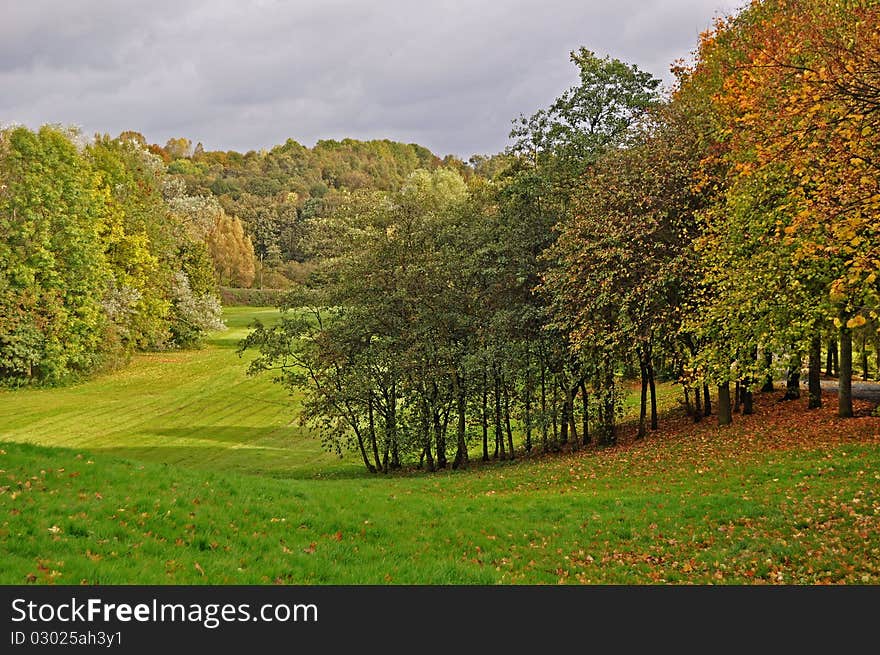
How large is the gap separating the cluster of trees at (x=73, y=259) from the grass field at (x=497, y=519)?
3435 centimetres

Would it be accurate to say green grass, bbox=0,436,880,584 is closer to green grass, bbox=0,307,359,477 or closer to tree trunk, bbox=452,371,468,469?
tree trunk, bbox=452,371,468,469

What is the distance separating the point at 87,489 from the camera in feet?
39.3

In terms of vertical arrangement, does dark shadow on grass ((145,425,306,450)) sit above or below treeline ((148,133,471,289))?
below

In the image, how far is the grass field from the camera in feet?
29.3

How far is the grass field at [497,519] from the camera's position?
8.94m

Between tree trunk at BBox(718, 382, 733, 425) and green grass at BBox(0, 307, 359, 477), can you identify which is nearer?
tree trunk at BBox(718, 382, 733, 425)

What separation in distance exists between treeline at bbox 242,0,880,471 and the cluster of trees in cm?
2689

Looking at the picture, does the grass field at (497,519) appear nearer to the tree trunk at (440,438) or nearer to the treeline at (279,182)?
the tree trunk at (440,438)

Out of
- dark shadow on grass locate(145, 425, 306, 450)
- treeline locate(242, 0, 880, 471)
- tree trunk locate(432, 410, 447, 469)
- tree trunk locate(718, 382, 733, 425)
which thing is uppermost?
treeline locate(242, 0, 880, 471)

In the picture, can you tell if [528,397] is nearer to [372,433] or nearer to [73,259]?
[372,433]

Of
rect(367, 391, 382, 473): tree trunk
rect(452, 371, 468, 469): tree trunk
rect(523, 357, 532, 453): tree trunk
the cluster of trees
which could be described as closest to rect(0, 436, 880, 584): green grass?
rect(523, 357, 532, 453): tree trunk

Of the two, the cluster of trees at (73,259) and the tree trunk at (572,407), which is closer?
the tree trunk at (572,407)

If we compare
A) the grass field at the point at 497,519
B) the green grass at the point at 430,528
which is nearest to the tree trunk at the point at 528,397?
the grass field at the point at 497,519

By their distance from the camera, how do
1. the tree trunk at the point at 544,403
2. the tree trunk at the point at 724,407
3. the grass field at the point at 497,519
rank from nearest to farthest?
the grass field at the point at 497,519 → the tree trunk at the point at 724,407 → the tree trunk at the point at 544,403
